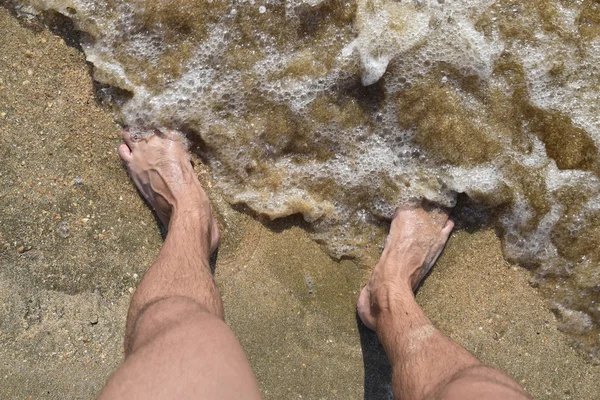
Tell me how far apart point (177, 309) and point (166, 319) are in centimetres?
6

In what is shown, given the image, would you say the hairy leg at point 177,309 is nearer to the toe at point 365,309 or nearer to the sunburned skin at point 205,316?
the sunburned skin at point 205,316

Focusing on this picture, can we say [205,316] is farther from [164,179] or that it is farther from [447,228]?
[447,228]

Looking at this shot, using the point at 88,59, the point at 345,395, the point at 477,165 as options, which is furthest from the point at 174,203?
the point at 477,165

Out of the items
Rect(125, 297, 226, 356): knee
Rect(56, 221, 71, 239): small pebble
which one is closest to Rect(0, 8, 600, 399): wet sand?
Rect(56, 221, 71, 239): small pebble

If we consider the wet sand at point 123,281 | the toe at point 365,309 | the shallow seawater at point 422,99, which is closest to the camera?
the wet sand at point 123,281

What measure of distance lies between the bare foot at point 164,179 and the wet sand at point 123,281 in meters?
0.07

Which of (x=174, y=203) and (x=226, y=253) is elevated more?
(x=174, y=203)

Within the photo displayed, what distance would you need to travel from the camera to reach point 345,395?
86.5 inches

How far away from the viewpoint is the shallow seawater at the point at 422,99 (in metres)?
2.34

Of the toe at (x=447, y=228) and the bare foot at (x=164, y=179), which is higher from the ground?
the bare foot at (x=164, y=179)

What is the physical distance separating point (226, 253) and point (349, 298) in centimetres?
61

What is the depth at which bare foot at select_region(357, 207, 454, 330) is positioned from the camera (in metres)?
2.23

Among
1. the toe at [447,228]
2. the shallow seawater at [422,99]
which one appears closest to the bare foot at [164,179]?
the shallow seawater at [422,99]

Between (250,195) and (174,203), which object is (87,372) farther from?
(250,195)
